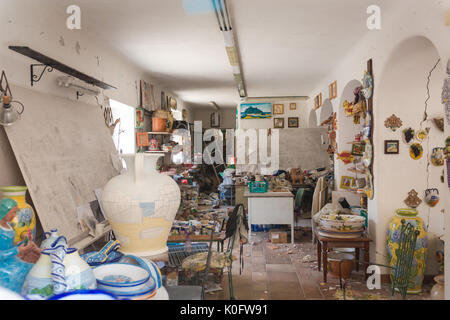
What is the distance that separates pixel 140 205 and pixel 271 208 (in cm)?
419

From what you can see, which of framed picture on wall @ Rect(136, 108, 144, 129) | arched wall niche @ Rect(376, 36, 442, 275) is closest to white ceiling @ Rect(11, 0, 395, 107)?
framed picture on wall @ Rect(136, 108, 144, 129)

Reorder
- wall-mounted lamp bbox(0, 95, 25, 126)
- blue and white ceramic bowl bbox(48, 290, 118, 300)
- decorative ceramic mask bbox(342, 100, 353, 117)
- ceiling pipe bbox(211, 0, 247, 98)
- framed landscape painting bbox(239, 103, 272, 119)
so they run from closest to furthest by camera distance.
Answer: blue and white ceramic bowl bbox(48, 290, 118, 300), wall-mounted lamp bbox(0, 95, 25, 126), ceiling pipe bbox(211, 0, 247, 98), decorative ceramic mask bbox(342, 100, 353, 117), framed landscape painting bbox(239, 103, 272, 119)

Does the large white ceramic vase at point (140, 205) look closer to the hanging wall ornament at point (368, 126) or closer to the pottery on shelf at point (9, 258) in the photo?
the pottery on shelf at point (9, 258)

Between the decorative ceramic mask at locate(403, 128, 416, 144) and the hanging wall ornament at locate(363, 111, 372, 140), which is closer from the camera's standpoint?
the decorative ceramic mask at locate(403, 128, 416, 144)

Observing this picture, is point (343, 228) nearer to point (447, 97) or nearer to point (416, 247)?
point (416, 247)

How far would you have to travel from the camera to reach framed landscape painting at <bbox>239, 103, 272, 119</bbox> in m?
9.63

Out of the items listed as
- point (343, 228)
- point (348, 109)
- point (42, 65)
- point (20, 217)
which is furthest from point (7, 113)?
point (348, 109)

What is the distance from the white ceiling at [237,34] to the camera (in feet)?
10.7

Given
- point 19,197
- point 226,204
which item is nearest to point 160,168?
point 226,204

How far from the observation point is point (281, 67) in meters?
5.87

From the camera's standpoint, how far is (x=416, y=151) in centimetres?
374

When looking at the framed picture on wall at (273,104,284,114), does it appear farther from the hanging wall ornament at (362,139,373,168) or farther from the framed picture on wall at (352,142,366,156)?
the hanging wall ornament at (362,139,373,168)

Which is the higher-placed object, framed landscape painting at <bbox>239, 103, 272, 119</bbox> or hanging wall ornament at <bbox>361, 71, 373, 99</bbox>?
framed landscape painting at <bbox>239, 103, 272, 119</bbox>

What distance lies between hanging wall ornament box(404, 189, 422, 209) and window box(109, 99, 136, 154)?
3802 mm
